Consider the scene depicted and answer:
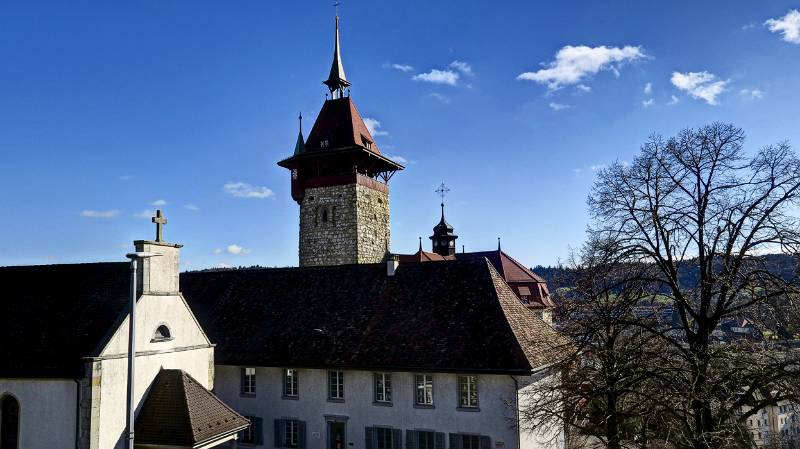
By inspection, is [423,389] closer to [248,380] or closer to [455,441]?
[455,441]

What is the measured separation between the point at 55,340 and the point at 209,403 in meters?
5.41

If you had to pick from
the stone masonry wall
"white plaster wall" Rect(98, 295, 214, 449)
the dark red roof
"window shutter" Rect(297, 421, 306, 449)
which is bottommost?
"window shutter" Rect(297, 421, 306, 449)

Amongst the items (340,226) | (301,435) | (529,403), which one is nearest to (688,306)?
(529,403)

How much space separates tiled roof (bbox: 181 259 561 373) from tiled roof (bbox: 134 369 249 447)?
557 cm

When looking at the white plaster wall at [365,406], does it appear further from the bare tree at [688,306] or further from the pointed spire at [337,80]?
the pointed spire at [337,80]

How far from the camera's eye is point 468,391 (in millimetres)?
22734

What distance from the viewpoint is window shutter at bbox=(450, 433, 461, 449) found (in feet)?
74.5

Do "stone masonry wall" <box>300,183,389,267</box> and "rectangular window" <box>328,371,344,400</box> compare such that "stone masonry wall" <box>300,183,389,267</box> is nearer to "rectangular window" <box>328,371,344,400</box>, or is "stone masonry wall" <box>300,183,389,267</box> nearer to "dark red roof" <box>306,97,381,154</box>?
"dark red roof" <box>306,97,381,154</box>

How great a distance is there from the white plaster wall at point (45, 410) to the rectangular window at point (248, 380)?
9343 mm

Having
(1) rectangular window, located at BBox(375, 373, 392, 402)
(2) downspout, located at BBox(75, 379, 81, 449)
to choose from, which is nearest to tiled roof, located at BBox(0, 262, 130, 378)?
(2) downspout, located at BBox(75, 379, 81, 449)

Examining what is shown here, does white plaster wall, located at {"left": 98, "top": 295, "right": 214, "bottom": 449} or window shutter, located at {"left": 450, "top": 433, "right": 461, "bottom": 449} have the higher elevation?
white plaster wall, located at {"left": 98, "top": 295, "right": 214, "bottom": 449}

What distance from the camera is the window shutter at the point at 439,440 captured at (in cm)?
2300

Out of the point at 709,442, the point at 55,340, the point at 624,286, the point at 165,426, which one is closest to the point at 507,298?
the point at 624,286

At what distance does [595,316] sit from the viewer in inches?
746
